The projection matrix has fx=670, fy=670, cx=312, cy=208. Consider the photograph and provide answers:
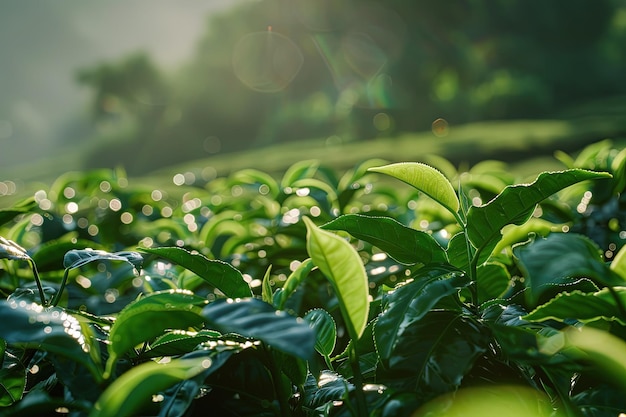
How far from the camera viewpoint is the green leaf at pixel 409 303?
2.23 feet

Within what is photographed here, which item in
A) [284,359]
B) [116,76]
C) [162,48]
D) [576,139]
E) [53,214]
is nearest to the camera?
[284,359]

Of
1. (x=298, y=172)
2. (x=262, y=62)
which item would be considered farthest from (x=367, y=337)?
(x=262, y=62)

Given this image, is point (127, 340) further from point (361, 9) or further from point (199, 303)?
point (361, 9)

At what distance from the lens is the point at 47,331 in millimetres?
636

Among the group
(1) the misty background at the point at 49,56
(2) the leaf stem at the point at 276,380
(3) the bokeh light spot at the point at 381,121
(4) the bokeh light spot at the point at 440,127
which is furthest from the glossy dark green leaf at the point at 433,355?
(1) the misty background at the point at 49,56

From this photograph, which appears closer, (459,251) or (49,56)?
(459,251)

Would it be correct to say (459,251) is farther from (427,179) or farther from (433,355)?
(433,355)

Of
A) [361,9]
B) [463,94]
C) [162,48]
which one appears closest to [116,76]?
[162,48]

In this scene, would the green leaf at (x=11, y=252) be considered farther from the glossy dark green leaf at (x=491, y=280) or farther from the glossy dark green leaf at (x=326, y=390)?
the glossy dark green leaf at (x=491, y=280)

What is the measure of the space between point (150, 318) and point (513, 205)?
16.5 inches

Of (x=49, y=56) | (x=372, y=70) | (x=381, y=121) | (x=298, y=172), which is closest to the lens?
(x=298, y=172)

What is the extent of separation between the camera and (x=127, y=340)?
669 mm

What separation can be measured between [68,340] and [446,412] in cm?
37

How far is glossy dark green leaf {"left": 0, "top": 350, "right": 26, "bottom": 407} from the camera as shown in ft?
2.53
